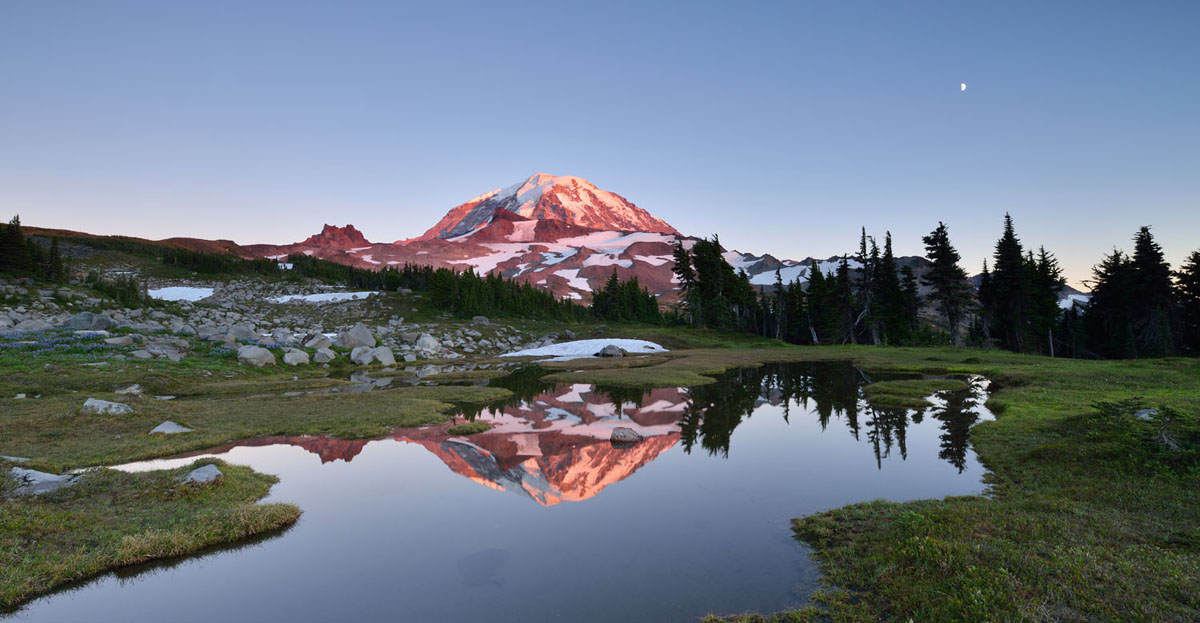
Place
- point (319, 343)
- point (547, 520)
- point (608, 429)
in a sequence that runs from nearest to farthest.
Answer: point (547, 520)
point (608, 429)
point (319, 343)

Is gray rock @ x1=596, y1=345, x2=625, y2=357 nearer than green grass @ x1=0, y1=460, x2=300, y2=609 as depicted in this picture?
No

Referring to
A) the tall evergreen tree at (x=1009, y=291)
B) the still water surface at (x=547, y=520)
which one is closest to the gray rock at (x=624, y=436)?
the still water surface at (x=547, y=520)

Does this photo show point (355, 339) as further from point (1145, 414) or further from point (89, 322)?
point (1145, 414)

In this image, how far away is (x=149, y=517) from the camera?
12.0 meters

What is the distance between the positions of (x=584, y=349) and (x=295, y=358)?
36488 mm

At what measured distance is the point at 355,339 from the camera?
6003 centimetres

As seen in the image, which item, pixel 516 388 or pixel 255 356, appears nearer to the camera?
pixel 516 388

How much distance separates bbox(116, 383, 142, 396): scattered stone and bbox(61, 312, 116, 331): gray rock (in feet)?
62.0

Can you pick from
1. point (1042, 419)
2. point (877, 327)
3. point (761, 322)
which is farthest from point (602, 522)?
point (761, 322)

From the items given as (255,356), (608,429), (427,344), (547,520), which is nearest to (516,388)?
(608,429)

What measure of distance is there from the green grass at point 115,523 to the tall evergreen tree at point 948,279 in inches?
3080

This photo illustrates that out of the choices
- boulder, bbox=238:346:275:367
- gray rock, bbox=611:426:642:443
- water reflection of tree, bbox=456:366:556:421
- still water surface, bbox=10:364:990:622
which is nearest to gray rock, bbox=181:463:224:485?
still water surface, bbox=10:364:990:622

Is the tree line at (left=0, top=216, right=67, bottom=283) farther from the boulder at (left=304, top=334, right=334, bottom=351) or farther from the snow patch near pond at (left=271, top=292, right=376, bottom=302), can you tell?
the snow patch near pond at (left=271, top=292, right=376, bottom=302)

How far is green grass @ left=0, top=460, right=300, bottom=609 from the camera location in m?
9.64
